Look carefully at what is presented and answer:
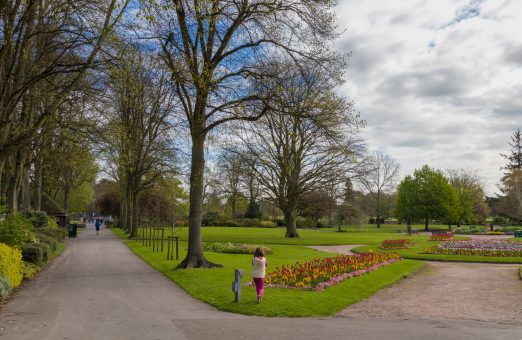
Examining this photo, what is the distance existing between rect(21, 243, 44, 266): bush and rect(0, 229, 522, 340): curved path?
4402mm

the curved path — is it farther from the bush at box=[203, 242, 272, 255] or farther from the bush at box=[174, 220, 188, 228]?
the bush at box=[174, 220, 188, 228]

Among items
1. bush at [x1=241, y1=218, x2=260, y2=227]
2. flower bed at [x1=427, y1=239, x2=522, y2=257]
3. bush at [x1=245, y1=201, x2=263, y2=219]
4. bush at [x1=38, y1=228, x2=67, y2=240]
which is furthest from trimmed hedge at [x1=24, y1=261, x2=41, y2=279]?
bush at [x1=245, y1=201, x2=263, y2=219]

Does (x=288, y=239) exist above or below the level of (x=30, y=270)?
below

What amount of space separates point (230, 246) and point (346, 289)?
47.3 feet

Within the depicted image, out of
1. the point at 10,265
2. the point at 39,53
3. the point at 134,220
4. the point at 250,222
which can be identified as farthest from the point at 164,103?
the point at 250,222

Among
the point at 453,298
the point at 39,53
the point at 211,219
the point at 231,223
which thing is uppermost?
the point at 39,53

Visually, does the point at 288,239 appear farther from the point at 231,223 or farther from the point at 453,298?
the point at 231,223

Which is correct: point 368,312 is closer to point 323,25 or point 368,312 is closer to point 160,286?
point 160,286

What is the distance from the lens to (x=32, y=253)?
17594 mm

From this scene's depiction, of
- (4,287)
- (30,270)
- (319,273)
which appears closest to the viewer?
(4,287)

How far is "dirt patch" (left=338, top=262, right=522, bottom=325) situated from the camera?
10875 millimetres

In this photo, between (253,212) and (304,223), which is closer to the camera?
(304,223)

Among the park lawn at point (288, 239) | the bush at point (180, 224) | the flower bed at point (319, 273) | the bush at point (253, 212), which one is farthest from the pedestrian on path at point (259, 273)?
the bush at point (253, 212)

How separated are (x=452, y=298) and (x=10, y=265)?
12146 mm
